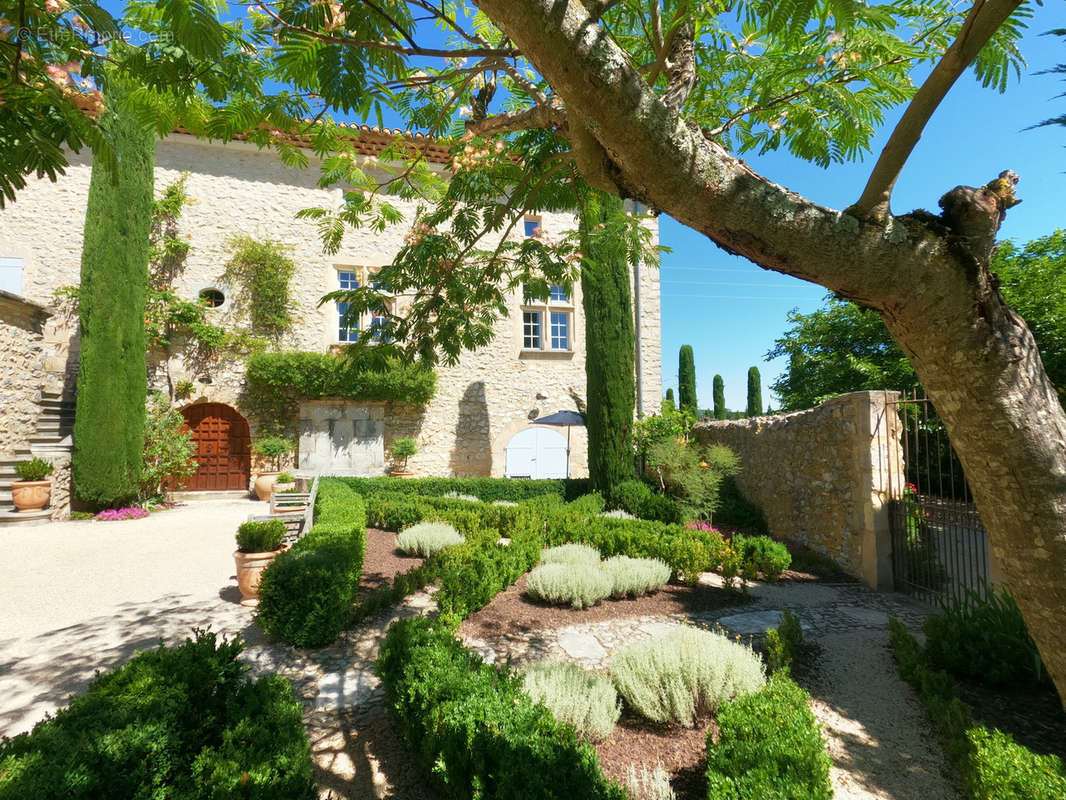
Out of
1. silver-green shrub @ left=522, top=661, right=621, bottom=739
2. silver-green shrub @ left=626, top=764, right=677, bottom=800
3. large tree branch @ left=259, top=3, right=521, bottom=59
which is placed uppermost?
large tree branch @ left=259, top=3, right=521, bottom=59

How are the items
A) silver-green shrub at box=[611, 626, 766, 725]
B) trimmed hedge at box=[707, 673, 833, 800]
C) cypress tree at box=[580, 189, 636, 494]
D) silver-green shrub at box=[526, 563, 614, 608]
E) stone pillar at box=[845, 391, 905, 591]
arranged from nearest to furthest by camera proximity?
trimmed hedge at box=[707, 673, 833, 800] < silver-green shrub at box=[611, 626, 766, 725] < silver-green shrub at box=[526, 563, 614, 608] < stone pillar at box=[845, 391, 905, 591] < cypress tree at box=[580, 189, 636, 494]

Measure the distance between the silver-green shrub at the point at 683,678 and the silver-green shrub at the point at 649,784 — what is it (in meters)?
0.41

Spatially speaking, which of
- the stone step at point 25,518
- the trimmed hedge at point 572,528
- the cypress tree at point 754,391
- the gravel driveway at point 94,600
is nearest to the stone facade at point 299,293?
the stone step at point 25,518

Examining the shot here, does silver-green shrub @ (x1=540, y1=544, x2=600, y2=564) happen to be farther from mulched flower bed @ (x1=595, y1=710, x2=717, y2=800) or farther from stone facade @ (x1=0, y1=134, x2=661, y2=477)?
stone facade @ (x1=0, y1=134, x2=661, y2=477)

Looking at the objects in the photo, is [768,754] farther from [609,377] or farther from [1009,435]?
[609,377]

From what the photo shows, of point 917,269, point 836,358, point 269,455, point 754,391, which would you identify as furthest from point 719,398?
point 917,269

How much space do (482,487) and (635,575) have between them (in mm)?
7259

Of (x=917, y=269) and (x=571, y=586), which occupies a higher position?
(x=917, y=269)

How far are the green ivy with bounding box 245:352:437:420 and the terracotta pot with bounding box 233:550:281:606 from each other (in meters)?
7.20

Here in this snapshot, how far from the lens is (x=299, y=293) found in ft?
43.7

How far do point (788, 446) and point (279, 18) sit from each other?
8.58 meters

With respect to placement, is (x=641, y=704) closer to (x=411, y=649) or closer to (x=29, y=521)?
(x=411, y=649)

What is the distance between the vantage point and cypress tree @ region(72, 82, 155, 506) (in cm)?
967

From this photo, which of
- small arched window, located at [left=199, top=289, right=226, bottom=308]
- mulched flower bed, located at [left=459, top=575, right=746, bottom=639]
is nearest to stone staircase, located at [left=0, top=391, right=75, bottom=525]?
small arched window, located at [left=199, top=289, right=226, bottom=308]
